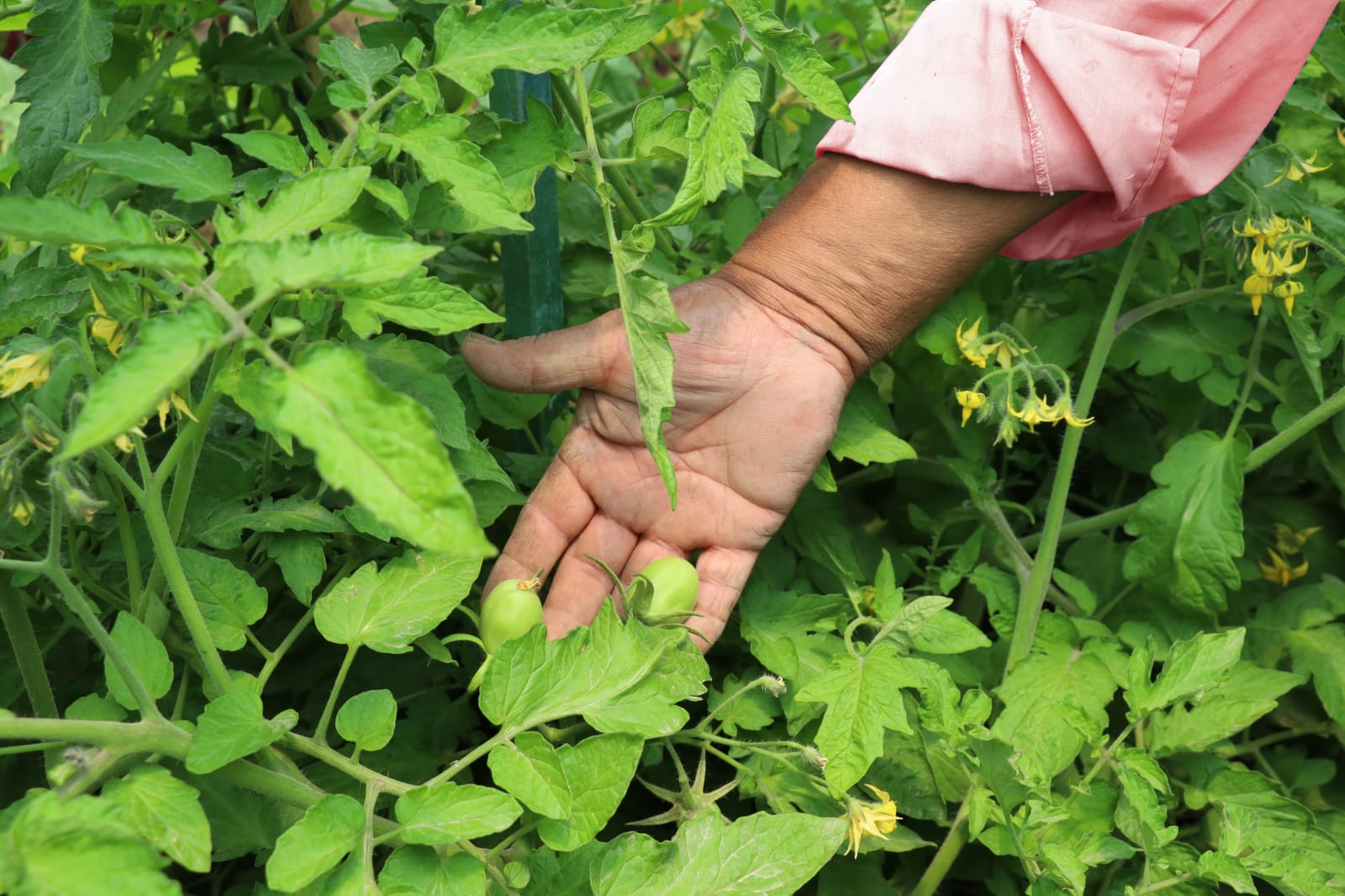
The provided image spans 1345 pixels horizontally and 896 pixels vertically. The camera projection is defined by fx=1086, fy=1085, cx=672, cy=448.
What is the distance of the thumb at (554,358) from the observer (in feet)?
3.53

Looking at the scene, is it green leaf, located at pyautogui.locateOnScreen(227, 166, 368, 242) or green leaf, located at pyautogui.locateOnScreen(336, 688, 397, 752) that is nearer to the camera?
green leaf, located at pyautogui.locateOnScreen(227, 166, 368, 242)

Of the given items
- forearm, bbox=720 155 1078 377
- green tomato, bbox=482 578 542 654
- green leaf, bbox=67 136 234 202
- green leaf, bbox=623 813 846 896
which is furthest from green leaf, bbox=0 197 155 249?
forearm, bbox=720 155 1078 377

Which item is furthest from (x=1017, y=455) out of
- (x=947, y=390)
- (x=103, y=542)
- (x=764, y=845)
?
(x=103, y=542)

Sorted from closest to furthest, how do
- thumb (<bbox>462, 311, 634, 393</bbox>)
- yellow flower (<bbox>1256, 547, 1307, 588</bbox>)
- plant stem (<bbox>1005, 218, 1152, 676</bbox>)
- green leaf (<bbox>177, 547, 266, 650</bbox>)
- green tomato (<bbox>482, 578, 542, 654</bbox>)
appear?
green leaf (<bbox>177, 547, 266, 650</bbox>), green tomato (<bbox>482, 578, 542, 654</bbox>), thumb (<bbox>462, 311, 634, 393</bbox>), plant stem (<bbox>1005, 218, 1152, 676</bbox>), yellow flower (<bbox>1256, 547, 1307, 588</bbox>)

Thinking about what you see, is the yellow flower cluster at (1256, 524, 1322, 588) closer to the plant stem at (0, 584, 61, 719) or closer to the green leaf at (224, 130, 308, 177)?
the green leaf at (224, 130, 308, 177)

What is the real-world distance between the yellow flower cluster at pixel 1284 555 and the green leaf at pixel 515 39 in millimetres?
1093

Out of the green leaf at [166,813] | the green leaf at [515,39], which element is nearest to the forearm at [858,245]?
the green leaf at [515,39]

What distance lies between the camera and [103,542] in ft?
3.14

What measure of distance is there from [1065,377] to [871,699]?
41 centimetres

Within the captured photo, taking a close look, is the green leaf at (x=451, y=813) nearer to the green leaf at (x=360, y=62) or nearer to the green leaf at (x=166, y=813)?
the green leaf at (x=166, y=813)

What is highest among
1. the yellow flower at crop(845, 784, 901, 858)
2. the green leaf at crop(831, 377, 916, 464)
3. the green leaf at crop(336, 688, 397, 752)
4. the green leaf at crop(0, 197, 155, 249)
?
the green leaf at crop(0, 197, 155, 249)

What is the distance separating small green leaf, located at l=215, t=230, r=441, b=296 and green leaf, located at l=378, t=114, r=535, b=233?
19 centimetres

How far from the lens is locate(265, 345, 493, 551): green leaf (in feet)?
1.61

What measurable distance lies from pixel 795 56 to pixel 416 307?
343 mm
